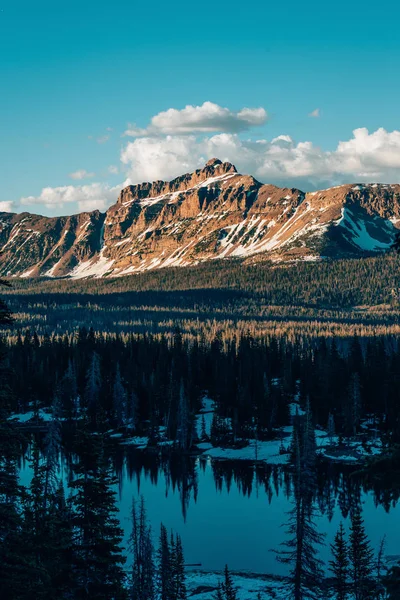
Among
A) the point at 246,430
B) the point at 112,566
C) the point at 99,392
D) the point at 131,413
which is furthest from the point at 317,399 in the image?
A: the point at 112,566

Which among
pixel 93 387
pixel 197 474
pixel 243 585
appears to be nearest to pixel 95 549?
pixel 243 585

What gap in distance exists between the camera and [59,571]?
2889 cm

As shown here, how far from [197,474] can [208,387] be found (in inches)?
2092

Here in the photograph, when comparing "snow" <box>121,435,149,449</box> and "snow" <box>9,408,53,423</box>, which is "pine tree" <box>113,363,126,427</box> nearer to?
"snow" <box>121,435,149,449</box>

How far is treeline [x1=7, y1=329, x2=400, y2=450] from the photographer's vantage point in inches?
4577

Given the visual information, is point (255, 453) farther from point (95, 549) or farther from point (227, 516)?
point (95, 549)

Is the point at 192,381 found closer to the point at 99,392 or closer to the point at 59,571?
the point at 99,392

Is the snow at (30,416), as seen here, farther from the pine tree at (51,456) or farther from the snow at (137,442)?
the pine tree at (51,456)

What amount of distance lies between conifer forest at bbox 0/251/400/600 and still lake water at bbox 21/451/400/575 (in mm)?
259

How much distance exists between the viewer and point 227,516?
252 ft

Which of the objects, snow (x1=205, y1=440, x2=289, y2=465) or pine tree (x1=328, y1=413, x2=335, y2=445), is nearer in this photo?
snow (x1=205, y1=440, x2=289, y2=465)

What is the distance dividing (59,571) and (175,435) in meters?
89.6

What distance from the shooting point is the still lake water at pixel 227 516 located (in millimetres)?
63944

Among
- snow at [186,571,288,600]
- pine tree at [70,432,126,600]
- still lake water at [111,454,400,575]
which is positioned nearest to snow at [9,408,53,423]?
still lake water at [111,454,400,575]
